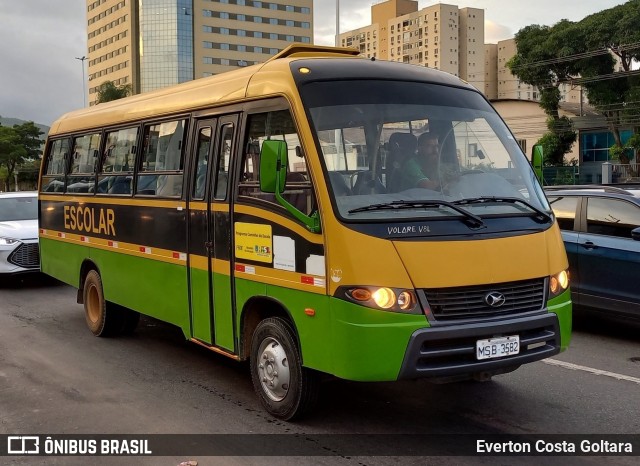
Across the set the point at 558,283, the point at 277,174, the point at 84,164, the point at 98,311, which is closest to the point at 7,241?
the point at 84,164

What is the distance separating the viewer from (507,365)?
4.90 meters

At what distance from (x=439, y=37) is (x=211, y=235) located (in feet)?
507

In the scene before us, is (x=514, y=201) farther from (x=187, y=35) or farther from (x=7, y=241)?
(x=187, y=35)

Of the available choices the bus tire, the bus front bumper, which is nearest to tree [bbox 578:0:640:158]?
the bus tire

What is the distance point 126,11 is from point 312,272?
13937 cm

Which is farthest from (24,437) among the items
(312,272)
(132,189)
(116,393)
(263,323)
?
(132,189)

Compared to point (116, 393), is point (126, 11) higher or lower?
higher

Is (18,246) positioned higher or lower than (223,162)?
lower

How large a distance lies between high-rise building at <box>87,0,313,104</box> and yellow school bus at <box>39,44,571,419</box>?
405 feet

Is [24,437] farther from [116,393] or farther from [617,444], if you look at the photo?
[617,444]

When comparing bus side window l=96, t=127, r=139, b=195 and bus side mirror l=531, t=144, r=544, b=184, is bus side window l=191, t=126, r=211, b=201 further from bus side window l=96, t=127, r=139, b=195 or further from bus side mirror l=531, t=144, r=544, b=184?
bus side mirror l=531, t=144, r=544, b=184

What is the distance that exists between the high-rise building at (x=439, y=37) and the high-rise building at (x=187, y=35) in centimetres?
1873

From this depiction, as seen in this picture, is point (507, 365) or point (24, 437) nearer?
point (507, 365)

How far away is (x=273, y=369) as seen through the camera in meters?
5.50
